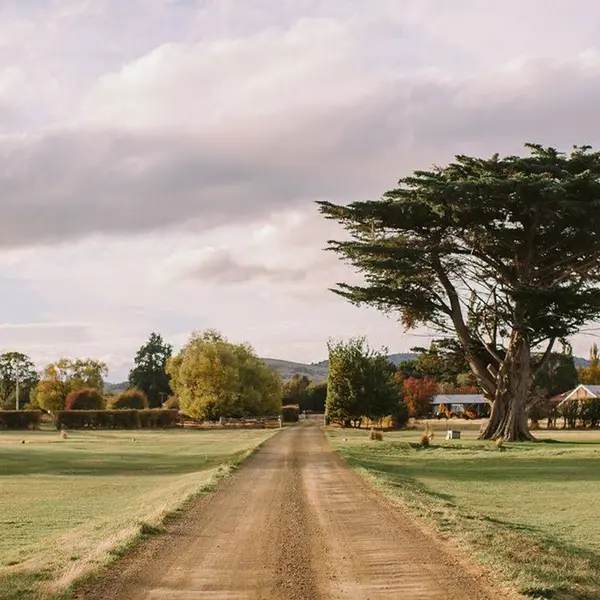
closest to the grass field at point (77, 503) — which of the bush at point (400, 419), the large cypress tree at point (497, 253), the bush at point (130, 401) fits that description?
the large cypress tree at point (497, 253)

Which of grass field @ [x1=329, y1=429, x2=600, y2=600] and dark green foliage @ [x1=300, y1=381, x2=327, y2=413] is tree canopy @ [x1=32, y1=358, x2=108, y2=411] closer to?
dark green foliage @ [x1=300, y1=381, x2=327, y2=413]

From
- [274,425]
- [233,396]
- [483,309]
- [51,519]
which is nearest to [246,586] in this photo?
[51,519]

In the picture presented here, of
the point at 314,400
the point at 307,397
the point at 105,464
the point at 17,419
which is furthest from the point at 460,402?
the point at 105,464

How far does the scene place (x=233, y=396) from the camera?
295 ft

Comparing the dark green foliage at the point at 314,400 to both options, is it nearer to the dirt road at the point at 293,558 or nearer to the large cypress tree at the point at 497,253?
the large cypress tree at the point at 497,253

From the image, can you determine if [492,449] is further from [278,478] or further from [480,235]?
[278,478]

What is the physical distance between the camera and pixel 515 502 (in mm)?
19969

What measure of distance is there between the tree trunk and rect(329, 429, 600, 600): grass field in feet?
14.1

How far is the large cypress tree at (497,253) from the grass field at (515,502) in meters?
6.40

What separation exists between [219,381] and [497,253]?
49882 millimetres

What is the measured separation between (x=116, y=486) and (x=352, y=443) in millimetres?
20753

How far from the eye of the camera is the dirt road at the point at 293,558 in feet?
29.2

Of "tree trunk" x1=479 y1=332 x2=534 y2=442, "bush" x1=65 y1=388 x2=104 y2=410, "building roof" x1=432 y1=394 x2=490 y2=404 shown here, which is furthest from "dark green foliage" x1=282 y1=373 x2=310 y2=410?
"tree trunk" x1=479 y1=332 x2=534 y2=442

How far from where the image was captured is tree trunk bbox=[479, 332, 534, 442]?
157 feet
